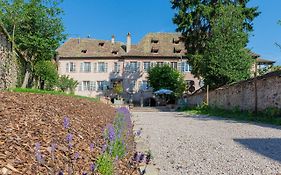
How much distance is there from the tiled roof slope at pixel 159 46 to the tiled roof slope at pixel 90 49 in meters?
2.89

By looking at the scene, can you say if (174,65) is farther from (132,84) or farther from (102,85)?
(102,85)

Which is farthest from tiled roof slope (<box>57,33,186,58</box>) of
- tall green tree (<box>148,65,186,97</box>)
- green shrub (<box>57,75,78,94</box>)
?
green shrub (<box>57,75,78,94</box>)

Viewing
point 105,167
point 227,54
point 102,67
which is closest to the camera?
point 105,167

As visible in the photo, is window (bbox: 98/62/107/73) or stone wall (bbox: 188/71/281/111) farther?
window (bbox: 98/62/107/73)

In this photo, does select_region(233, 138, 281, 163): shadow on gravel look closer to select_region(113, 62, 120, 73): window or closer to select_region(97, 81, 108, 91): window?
select_region(113, 62, 120, 73): window

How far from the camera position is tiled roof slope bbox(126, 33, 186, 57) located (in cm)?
4772

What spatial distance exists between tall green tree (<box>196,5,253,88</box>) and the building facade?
71.2 feet

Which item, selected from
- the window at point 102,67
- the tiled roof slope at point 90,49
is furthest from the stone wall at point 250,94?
the tiled roof slope at point 90,49

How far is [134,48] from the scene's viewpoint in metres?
48.6

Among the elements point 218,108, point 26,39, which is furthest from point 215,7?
point 26,39

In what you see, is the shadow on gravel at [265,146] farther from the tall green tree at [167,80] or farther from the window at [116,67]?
the window at [116,67]

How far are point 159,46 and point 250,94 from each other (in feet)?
104

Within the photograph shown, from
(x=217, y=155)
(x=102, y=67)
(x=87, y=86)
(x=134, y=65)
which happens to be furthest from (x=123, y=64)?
(x=217, y=155)

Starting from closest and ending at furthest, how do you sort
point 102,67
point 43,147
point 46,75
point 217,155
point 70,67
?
point 43,147, point 217,155, point 46,75, point 102,67, point 70,67
